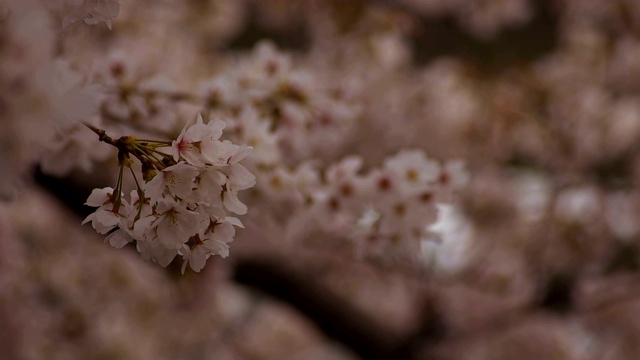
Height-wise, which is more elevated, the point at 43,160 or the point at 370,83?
the point at 370,83

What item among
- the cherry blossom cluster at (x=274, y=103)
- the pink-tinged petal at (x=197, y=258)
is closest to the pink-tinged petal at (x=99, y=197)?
the pink-tinged petal at (x=197, y=258)

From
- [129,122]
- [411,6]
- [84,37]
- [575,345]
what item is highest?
[411,6]

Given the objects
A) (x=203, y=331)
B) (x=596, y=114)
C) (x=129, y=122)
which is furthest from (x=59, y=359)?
(x=596, y=114)

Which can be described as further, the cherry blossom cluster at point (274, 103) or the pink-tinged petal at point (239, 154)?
the cherry blossom cluster at point (274, 103)

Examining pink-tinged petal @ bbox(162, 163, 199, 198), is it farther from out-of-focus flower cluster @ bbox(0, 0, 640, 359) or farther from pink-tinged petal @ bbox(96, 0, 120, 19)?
pink-tinged petal @ bbox(96, 0, 120, 19)

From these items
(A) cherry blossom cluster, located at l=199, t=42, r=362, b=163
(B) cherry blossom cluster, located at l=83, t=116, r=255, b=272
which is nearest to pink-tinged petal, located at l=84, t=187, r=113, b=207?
(B) cherry blossom cluster, located at l=83, t=116, r=255, b=272

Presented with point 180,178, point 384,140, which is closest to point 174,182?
point 180,178

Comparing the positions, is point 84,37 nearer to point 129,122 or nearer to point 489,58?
point 129,122

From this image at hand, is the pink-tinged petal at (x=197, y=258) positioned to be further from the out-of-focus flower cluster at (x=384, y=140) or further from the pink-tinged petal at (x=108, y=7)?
the pink-tinged petal at (x=108, y=7)
